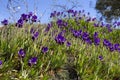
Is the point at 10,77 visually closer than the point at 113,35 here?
Yes

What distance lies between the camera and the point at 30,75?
16.9 ft

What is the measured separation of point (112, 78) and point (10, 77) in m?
2.23

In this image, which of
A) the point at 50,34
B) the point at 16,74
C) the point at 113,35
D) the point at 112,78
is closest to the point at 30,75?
the point at 16,74

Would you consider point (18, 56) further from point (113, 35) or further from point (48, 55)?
point (113, 35)

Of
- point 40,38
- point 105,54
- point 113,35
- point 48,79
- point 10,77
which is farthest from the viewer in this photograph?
point 113,35

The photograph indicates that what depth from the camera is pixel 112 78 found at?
6.37 meters

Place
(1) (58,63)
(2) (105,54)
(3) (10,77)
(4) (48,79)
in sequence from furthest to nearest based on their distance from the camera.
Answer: (2) (105,54) → (1) (58,63) → (4) (48,79) → (3) (10,77)

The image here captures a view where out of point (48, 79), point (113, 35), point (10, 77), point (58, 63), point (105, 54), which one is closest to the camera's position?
point (10, 77)

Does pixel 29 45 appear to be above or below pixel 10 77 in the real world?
above

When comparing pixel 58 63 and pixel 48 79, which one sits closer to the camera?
pixel 48 79

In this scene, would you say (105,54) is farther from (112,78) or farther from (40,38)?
(40,38)

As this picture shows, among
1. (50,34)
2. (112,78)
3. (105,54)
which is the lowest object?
(112,78)

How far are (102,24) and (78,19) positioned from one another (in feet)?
2.70

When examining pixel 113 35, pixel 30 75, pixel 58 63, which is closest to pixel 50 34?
pixel 58 63
